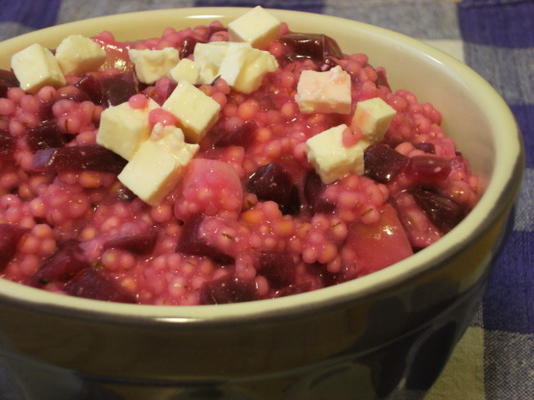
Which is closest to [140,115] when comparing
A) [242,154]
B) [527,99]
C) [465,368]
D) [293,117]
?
[242,154]

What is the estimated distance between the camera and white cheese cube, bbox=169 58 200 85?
1444 millimetres

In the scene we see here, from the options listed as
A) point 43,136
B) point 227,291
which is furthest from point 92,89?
point 227,291

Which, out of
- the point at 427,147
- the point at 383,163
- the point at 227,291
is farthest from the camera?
the point at 427,147

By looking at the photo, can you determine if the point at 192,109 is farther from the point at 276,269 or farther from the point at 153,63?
the point at 276,269

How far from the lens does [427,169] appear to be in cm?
129

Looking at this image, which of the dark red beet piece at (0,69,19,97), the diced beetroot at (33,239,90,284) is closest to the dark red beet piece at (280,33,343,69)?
the dark red beet piece at (0,69,19,97)

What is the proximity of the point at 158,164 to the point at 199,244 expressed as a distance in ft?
0.56

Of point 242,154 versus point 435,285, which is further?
point 242,154

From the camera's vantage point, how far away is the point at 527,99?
2393 millimetres

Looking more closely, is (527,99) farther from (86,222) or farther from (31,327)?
(31,327)

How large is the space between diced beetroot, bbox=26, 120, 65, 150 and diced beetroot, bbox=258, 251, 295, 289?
50cm

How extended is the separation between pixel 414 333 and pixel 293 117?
0.53 metres

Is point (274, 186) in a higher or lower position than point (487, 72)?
higher

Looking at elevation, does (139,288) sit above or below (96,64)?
below
